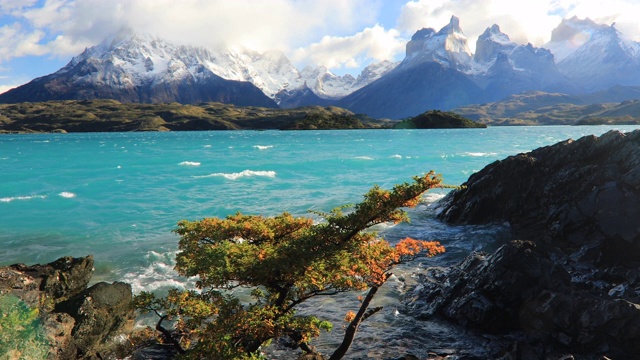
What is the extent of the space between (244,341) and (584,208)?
23844 millimetres

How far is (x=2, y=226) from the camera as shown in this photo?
35.3 m

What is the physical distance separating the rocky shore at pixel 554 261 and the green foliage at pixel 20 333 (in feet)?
47.0

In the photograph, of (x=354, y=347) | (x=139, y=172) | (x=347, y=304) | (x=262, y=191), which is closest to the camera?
(x=354, y=347)

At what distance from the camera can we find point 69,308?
546 inches

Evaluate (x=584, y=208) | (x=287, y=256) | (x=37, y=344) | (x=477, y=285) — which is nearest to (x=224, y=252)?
(x=287, y=256)

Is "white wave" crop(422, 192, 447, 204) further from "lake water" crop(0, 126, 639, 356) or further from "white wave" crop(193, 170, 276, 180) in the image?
"white wave" crop(193, 170, 276, 180)

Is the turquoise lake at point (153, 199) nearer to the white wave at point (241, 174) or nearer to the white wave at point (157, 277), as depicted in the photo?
the white wave at point (157, 277)

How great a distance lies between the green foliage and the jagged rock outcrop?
0.04 meters

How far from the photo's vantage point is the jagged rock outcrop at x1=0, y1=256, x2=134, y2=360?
12266 millimetres

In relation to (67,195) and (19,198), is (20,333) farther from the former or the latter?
(19,198)

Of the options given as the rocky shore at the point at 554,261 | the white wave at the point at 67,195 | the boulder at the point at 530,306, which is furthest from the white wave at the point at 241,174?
the boulder at the point at 530,306

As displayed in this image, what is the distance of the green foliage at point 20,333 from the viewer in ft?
34.2

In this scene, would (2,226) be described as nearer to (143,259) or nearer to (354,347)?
(143,259)

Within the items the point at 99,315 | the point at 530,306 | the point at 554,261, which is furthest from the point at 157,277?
the point at 554,261
